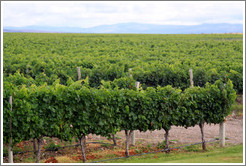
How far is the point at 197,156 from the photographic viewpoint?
10.6 m

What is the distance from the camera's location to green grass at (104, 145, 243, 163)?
30.6ft

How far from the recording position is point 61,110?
10.0m

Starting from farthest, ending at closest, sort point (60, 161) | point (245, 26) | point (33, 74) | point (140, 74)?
point (33, 74)
point (140, 74)
point (245, 26)
point (60, 161)

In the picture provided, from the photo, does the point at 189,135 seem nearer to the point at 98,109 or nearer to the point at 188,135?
the point at 188,135

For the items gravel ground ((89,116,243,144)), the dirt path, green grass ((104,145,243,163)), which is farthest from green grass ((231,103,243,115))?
green grass ((104,145,243,163))

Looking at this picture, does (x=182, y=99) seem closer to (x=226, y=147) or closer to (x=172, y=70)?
(x=226, y=147)

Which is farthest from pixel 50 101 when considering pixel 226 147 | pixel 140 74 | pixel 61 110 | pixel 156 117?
pixel 140 74

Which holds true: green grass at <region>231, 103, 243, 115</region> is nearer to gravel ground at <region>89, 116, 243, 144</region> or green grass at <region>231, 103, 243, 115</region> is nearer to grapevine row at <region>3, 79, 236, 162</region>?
gravel ground at <region>89, 116, 243, 144</region>

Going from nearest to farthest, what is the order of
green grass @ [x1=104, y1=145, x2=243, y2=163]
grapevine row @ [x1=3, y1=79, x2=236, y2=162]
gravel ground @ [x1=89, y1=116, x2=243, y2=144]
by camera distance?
green grass @ [x1=104, y1=145, x2=243, y2=163] → grapevine row @ [x1=3, y1=79, x2=236, y2=162] → gravel ground @ [x1=89, y1=116, x2=243, y2=144]

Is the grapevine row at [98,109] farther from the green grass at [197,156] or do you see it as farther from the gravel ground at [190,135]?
the gravel ground at [190,135]

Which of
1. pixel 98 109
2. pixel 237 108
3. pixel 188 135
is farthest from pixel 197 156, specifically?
pixel 237 108

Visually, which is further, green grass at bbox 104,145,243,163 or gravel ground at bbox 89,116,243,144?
gravel ground at bbox 89,116,243,144

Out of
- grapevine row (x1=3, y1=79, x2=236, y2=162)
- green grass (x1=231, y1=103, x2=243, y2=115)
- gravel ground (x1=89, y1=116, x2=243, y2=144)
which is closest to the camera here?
grapevine row (x1=3, y1=79, x2=236, y2=162)

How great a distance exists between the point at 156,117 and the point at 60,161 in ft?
11.4
